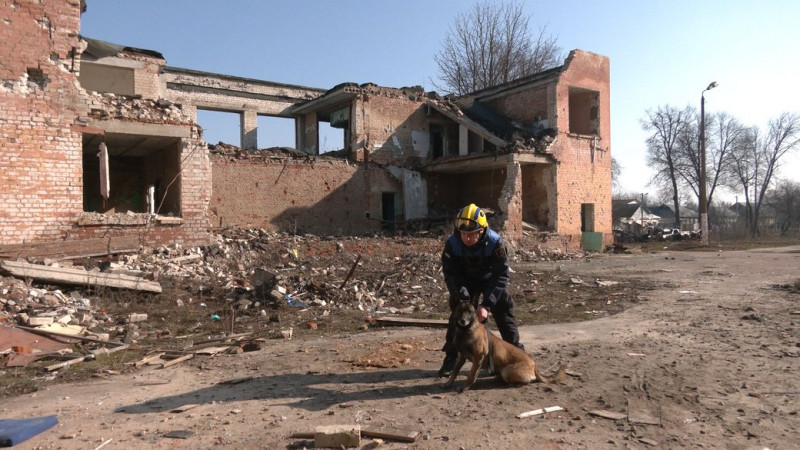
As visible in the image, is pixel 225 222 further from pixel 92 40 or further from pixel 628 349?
pixel 628 349

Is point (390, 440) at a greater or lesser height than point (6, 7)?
lesser

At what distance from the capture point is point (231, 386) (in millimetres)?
4859

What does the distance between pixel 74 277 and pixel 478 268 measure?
838cm

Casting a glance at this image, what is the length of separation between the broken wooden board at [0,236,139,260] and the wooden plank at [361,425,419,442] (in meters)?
10.6

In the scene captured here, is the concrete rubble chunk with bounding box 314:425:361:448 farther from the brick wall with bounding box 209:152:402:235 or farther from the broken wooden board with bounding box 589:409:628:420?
the brick wall with bounding box 209:152:402:235

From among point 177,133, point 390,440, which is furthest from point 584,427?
point 177,133

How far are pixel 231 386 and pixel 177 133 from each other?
10.8 m

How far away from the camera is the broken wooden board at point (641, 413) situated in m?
3.78

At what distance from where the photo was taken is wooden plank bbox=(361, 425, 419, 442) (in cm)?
345

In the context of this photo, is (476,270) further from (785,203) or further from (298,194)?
(785,203)

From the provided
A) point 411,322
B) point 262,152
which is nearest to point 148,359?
point 411,322

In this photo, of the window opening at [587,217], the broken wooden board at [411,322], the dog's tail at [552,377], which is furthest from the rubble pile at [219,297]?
the window opening at [587,217]

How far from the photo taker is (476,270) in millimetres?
5016

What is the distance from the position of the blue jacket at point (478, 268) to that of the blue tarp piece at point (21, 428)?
3.45 meters
